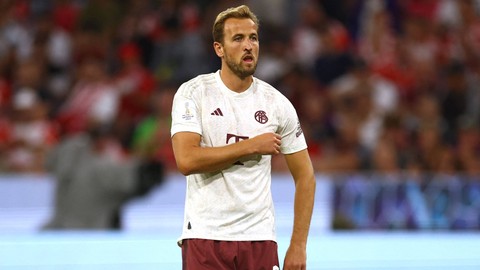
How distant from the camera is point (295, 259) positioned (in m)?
4.29

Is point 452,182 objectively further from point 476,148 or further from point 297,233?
point 297,233

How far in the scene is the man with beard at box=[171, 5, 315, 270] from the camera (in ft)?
14.1

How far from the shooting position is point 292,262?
4289 millimetres

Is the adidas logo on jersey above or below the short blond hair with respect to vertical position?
below

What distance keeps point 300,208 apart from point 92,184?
21.2 ft

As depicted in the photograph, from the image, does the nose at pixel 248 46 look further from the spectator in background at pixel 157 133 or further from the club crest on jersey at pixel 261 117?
the spectator in background at pixel 157 133

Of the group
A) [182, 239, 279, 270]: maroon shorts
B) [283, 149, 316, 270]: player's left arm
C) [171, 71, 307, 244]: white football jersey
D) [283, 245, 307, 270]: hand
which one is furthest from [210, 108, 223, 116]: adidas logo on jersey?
[283, 245, 307, 270]: hand

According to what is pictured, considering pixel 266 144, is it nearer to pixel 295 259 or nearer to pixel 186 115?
pixel 186 115

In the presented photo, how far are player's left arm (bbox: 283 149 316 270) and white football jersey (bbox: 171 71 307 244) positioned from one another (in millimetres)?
126

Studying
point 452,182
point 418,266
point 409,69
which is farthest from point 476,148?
point 418,266

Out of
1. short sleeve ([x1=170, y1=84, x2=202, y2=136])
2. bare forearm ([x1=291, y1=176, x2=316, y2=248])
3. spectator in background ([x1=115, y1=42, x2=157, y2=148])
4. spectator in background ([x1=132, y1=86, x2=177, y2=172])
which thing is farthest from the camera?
spectator in background ([x1=115, y1=42, x2=157, y2=148])

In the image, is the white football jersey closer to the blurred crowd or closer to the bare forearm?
the bare forearm

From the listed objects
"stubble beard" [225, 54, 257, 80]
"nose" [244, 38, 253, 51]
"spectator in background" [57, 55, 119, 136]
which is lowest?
"stubble beard" [225, 54, 257, 80]

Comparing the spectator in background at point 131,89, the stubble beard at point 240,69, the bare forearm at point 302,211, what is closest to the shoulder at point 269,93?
the stubble beard at point 240,69
